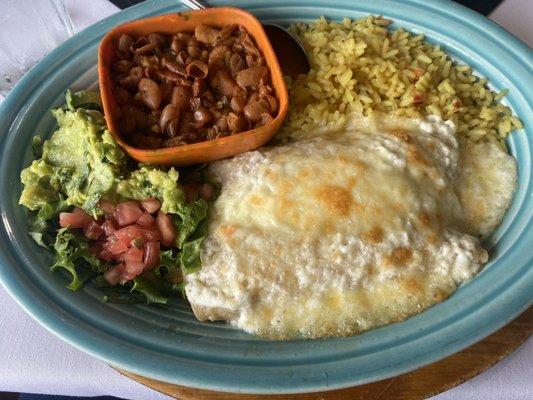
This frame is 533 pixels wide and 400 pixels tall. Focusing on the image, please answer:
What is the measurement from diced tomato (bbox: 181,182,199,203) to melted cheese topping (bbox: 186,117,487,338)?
113mm

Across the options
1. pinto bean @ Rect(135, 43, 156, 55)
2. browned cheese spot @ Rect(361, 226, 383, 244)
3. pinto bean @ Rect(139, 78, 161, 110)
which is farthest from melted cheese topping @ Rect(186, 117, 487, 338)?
pinto bean @ Rect(135, 43, 156, 55)

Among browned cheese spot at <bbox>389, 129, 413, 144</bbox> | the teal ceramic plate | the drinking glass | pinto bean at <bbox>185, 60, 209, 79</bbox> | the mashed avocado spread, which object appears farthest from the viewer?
the drinking glass

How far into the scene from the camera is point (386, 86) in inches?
76.8

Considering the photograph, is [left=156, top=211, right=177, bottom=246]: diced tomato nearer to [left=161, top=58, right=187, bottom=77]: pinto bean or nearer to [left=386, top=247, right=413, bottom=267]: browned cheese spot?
[left=161, top=58, right=187, bottom=77]: pinto bean

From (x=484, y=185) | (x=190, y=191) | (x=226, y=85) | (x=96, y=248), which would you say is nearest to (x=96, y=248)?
(x=96, y=248)

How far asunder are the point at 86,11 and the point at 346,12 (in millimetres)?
1236

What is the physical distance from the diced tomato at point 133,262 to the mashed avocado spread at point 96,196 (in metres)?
0.02

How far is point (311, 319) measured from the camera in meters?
1.56

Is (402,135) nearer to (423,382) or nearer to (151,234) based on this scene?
(423,382)

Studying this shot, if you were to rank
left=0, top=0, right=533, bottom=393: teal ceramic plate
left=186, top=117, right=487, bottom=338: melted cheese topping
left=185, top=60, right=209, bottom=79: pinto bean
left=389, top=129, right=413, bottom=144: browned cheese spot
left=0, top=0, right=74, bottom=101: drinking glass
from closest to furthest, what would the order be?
left=0, top=0, right=533, bottom=393: teal ceramic plate < left=186, top=117, right=487, bottom=338: melted cheese topping < left=389, top=129, right=413, bottom=144: browned cheese spot < left=185, top=60, right=209, bottom=79: pinto bean < left=0, top=0, right=74, bottom=101: drinking glass

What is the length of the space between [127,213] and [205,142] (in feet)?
1.10

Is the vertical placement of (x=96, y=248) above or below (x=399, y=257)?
below

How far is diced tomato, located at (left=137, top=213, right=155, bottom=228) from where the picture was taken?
169 centimetres

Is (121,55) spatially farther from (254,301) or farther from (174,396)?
(174,396)
